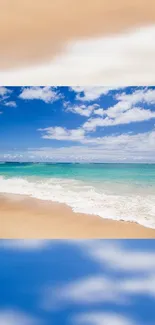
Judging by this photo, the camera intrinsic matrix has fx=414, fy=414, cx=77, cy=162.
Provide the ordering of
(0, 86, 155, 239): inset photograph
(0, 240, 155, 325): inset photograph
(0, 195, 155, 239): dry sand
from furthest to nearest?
1. (0, 86, 155, 239): inset photograph
2. (0, 195, 155, 239): dry sand
3. (0, 240, 155, 325): inset photograph

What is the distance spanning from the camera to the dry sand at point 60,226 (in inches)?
171

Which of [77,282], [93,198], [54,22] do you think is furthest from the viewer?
[93,198]

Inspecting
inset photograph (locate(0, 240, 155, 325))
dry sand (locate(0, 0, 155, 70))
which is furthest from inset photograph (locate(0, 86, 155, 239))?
dry sand (locate(0, 0, 155, 70))

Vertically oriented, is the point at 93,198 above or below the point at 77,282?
above

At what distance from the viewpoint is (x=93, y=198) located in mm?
4828

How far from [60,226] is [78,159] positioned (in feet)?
2.92

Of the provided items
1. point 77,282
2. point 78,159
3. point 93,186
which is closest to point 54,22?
point 78,159

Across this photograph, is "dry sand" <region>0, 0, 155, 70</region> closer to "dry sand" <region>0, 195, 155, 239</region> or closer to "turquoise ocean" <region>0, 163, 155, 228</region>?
"turquoise ocean" <region>0, 163, 155, 228</region>

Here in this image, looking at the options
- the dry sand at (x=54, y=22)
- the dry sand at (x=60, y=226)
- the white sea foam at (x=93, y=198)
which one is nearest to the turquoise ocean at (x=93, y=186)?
the white sea foam at (x=93, y=198)

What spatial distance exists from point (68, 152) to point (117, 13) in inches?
66.9

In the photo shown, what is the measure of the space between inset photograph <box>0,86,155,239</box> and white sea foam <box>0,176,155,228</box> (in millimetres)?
11

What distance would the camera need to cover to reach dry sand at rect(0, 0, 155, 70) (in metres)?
3.77

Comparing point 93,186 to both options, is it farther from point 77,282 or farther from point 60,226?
point 77,282

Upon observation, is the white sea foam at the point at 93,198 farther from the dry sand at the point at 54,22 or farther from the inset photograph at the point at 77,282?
the dry sand at the point at 54,22
